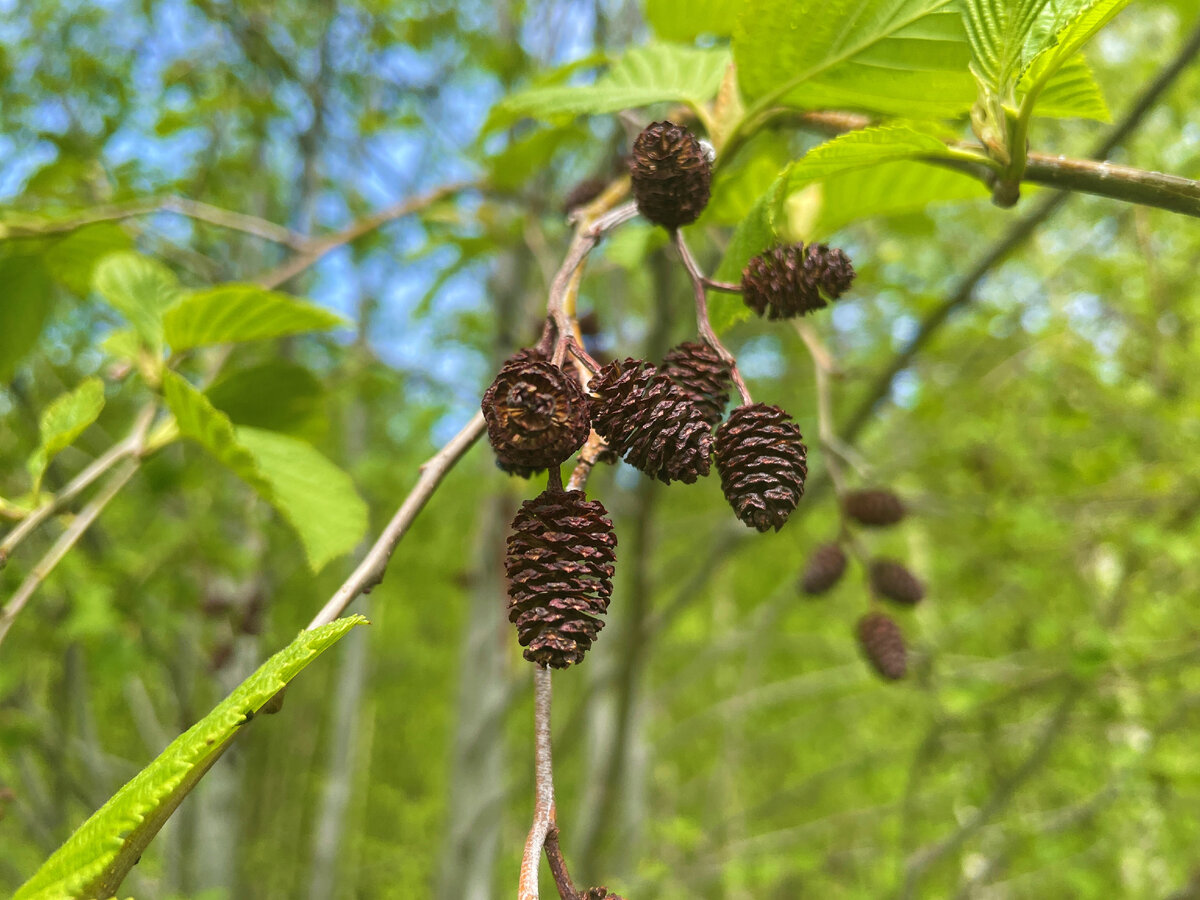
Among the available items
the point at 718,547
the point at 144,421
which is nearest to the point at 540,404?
the point at 144,421

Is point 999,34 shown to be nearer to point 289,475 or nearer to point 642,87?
point 642,87

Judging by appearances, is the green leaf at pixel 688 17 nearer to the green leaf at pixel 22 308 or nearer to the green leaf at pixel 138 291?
the green leaf at pixel 138 291

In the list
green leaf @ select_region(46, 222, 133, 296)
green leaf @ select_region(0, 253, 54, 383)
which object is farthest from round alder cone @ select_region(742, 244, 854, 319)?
green leaf @ select_region(0, 253, 54, 383)

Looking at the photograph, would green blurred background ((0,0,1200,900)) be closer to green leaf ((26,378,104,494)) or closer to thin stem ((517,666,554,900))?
green leaf ((26,378,104,494))

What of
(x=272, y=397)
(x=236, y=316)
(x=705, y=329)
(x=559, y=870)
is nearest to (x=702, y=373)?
(x=705, y=329)

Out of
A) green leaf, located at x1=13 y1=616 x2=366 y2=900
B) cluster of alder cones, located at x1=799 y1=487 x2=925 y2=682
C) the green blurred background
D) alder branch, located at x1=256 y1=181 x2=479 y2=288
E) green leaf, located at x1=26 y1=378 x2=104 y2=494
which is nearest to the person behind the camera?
green leaf, located at x1=13 y1=616 x2=366 y2=900

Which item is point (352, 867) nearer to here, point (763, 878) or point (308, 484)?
point (763, 878)
